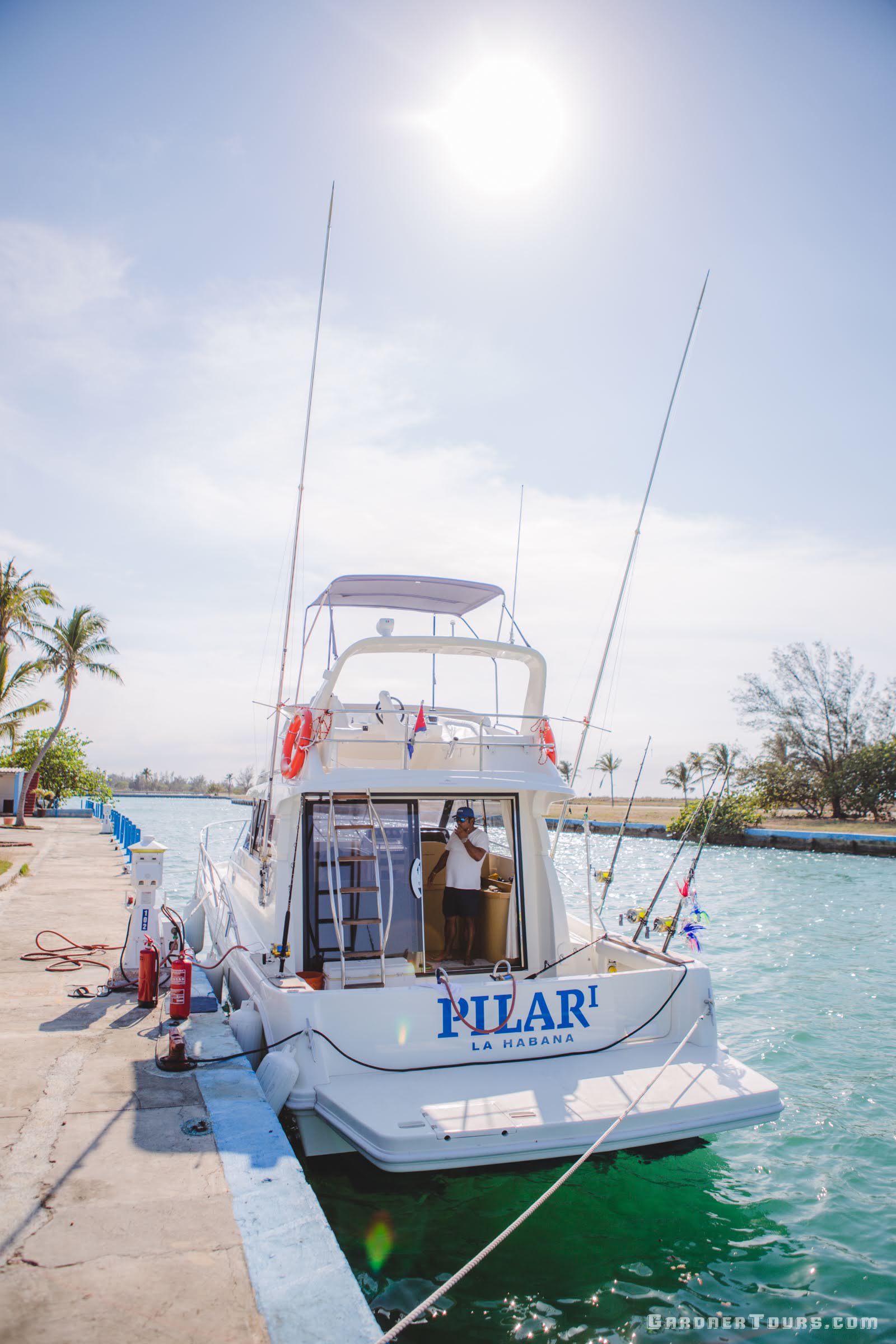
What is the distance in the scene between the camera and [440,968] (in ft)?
21.5

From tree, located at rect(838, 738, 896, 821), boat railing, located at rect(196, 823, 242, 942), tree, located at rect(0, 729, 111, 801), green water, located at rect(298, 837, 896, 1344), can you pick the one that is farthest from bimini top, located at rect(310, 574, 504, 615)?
tree, located at rect(838, 738, 896, 821)

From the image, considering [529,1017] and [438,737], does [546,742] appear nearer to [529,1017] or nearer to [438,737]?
[438,737]

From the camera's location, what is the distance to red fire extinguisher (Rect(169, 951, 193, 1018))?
695cm

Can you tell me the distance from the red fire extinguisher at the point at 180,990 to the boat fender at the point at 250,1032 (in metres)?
0.62

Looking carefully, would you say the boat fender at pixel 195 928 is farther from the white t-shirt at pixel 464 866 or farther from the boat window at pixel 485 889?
the white t-shirt at pixel 464 866

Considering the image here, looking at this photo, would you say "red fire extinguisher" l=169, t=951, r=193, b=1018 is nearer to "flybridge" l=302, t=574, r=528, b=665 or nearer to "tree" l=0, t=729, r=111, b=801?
"flybridge" l=302, t=574, r=528, b=665

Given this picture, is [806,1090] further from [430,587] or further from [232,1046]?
[430,587]

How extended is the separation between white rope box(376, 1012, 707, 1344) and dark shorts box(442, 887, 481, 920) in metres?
2.00

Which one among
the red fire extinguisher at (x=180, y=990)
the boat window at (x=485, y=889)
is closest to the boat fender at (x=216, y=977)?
the red fire extinguisher at (x=180, y=990)

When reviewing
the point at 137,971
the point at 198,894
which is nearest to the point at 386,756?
the point at 137,971

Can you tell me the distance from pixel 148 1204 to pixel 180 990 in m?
3.05

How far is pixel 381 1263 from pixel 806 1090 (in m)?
4.93

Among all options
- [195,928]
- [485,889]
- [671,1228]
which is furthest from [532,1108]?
[195,928]

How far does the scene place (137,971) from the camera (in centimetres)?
817
